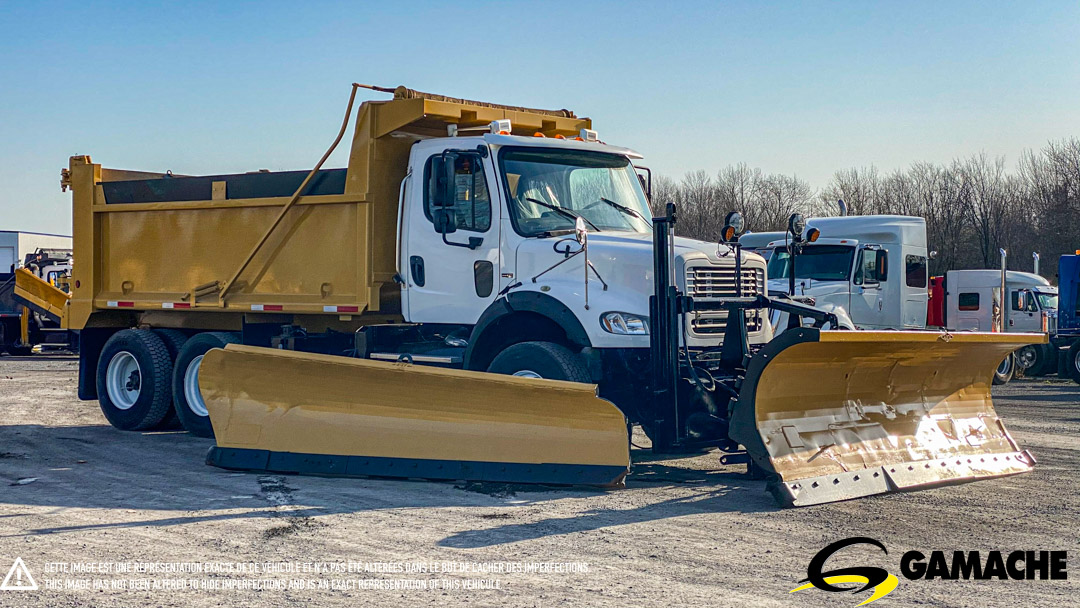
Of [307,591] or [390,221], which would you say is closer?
[307,591]

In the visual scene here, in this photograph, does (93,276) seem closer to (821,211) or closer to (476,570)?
(476,570)

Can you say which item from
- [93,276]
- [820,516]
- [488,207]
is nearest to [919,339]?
[820,516]

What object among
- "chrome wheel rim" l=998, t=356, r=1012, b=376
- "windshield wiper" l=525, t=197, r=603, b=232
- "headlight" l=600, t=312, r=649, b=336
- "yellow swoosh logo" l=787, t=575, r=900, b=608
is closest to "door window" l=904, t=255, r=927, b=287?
"chrome wheel rim" l=998, t=356, r=1012, b=376

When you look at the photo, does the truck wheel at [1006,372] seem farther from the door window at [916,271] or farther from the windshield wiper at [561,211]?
the windshield wiper at [561,211]

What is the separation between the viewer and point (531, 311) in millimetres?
8531

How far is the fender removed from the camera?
8.22 metres

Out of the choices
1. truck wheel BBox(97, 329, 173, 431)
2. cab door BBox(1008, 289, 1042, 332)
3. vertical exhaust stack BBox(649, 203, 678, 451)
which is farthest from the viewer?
cab door BBox(1008, 289, 1042, 332)

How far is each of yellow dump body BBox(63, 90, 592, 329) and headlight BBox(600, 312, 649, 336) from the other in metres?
2.55

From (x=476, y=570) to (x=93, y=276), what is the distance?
8.38 meters

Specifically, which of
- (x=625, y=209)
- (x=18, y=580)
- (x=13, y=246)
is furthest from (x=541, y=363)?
(x=13, y=246)

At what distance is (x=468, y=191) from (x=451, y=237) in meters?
0.44

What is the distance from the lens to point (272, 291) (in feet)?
35.1

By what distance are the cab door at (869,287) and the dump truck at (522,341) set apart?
306 inches

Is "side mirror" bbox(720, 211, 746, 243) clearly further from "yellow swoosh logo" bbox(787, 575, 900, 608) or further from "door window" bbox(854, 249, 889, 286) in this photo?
"door window" bbox(854, 249, 889, 286)
